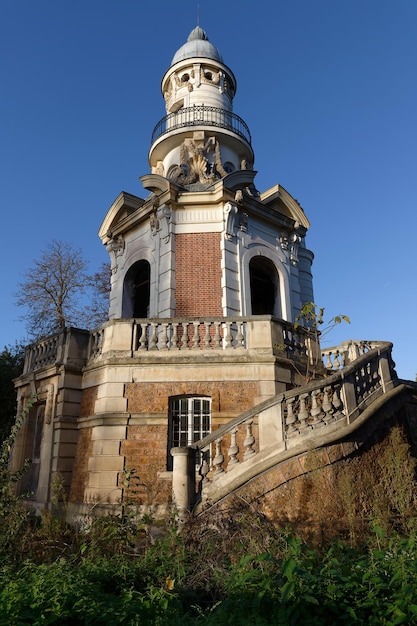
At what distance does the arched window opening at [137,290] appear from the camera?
16281 mm

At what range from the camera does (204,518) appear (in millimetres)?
6430

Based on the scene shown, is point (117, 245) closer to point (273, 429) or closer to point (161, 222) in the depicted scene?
point (161, 222)

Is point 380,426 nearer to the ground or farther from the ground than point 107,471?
farther from the ground

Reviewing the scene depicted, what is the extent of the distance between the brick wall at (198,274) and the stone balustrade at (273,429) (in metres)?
6.42

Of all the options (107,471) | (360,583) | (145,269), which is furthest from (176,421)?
(145,269)

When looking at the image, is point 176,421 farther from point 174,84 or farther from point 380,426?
point 174,84

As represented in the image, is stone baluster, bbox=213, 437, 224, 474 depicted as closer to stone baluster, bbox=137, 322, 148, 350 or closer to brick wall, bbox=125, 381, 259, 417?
brick wall, bbox=125, 381, 259, 417

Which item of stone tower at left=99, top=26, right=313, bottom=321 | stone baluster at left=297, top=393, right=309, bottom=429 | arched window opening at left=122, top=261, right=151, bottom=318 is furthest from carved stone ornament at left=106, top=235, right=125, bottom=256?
stone baluster at left=297, top=393, right=309, bottom=429

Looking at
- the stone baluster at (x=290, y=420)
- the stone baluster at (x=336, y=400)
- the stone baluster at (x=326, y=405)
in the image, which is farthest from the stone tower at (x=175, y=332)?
the stone baluster at (x=336, y=400)

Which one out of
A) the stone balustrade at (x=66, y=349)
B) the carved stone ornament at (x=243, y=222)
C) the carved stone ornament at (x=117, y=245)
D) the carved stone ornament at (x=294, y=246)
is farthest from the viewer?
the carved stone ornament at (x=117, y=245)

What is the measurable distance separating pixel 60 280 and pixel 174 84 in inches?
437

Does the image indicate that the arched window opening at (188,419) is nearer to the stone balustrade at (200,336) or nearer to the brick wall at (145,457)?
the brick wall at (145,457)

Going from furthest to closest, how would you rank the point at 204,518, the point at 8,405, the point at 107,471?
1. the point at 8,405
2. the point at 107,471
3. the point at 204,518

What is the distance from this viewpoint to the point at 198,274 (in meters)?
14.0
